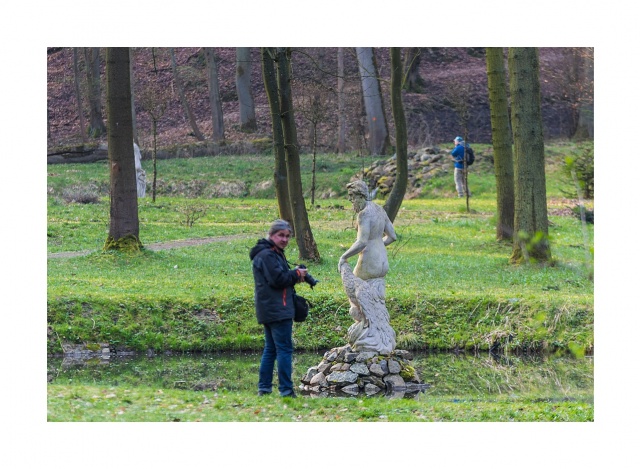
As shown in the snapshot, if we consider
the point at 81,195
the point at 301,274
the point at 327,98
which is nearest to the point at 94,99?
the point at 327,98

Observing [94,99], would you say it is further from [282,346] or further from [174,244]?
[282,346]

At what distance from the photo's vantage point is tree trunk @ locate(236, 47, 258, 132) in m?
42.5

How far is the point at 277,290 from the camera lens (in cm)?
1068

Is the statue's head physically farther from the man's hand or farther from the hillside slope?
the hillside slope

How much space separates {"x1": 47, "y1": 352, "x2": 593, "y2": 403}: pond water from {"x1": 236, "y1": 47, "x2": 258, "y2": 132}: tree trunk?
89.5 feet

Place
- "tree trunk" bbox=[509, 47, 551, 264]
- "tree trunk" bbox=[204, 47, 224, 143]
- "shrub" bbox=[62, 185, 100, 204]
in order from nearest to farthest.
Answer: "tree trunk" bbox=[509, 47, 551, 264], "shrub" bbox=[62, 185, 100, 204], "tree trunk" bbox=[204, 47, 224, 143]

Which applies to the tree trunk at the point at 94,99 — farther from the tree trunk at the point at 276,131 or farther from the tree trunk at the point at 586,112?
the tree trunk at the point at 276,131

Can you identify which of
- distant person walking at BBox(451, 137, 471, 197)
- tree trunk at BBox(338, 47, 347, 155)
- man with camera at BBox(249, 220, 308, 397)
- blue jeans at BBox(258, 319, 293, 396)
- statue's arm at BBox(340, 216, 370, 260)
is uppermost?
tree trunk at BBox(338, 47, 347, 155)

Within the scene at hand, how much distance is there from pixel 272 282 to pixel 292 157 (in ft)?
30.2

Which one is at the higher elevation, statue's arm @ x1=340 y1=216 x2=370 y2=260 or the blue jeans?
statue's arm @ x1=340 y1=216 x2=370 y2=260

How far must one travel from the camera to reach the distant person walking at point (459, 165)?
99.8 ft

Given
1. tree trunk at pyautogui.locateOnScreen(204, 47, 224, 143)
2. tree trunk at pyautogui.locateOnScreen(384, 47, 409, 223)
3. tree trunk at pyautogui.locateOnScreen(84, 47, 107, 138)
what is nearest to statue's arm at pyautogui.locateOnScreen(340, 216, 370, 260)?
tree trunk at pyautogui.locateOnScreen(384, 47, 409, 223)

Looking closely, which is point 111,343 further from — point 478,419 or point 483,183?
point 483,183

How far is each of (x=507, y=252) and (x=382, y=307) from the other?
9788 millimetres
